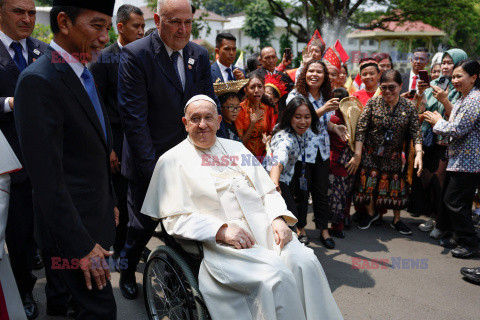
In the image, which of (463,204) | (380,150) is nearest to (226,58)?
(380,150)

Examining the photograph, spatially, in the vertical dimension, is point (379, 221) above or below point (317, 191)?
below

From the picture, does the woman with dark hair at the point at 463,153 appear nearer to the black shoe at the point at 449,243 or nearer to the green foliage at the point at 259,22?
the black shoe at the point at 449,243

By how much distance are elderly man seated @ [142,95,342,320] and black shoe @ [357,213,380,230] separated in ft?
8.56

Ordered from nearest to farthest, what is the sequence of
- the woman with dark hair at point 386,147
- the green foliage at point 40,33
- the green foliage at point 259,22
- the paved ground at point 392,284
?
1. the paved ground at point 392,284
2. the woman with dark hair at point 386,147
3. the green foliage at point 40,33
4. the green foliage at point 259,22

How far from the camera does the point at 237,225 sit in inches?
94.6

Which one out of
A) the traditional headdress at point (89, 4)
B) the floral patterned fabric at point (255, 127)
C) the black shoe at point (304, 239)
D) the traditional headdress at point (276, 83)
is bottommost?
the black shoe at point (304, 239)

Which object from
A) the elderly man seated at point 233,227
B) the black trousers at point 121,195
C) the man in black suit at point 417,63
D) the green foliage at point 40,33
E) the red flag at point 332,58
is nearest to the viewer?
the elderly man seated at point 233,227

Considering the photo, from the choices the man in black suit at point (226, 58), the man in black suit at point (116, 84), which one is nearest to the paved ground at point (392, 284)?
the man in black suit at point (116, 84)

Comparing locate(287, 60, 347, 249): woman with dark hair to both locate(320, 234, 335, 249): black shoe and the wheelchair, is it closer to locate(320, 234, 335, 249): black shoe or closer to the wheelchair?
locate(320, 234, 335, 249): black shoe

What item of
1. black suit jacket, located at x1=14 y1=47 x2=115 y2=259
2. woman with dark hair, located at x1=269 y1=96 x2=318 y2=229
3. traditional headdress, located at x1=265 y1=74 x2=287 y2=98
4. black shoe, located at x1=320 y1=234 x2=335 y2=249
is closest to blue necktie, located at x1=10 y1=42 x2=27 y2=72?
black suit jacket, located at x1=14 y1=47 x2=115 y2=259

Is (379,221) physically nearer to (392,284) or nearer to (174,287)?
(392,284)

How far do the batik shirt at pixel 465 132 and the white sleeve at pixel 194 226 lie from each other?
9.40 ft

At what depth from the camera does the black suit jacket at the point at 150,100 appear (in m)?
2.60

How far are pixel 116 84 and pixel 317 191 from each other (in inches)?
91.1
